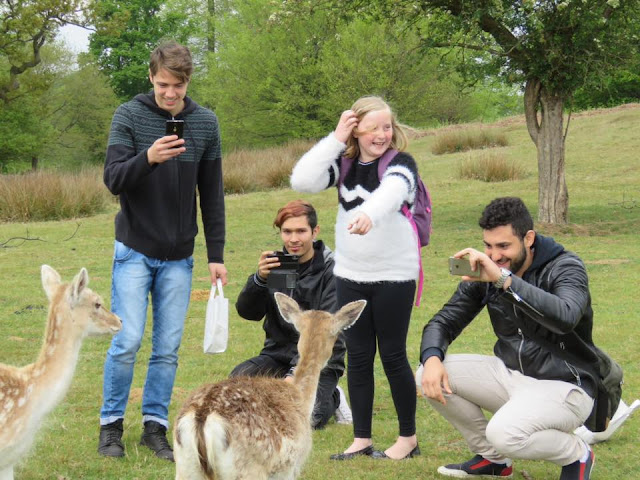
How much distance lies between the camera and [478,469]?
578 cm

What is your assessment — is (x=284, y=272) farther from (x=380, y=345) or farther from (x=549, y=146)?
(x=549, y=146)

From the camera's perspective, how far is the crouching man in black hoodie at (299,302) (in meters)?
6.84

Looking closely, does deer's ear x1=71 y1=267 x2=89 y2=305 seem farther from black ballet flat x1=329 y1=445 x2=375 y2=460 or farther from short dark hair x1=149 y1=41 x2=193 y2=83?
black ballet flat x1=329 y1=445 x2=375 y2=460

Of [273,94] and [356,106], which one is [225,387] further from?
[273,94]

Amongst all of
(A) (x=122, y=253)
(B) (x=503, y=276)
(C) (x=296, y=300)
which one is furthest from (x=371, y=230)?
(A) (x=122, y=253)

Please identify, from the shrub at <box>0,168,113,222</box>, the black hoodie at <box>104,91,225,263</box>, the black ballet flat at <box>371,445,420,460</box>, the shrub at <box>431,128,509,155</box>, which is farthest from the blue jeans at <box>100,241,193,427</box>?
the shrub at <box>431,128,509,155</box>

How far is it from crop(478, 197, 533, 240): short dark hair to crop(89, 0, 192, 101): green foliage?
5412cm

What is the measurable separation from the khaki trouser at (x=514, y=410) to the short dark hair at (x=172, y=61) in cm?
263

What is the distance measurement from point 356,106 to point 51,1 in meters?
33.4

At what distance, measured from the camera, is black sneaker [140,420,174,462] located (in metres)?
6.00

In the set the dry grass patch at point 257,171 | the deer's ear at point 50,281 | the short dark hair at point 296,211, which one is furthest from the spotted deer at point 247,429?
the dry grass patch at point 257,171

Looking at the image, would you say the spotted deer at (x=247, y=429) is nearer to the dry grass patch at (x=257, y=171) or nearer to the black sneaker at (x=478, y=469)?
the black sneaker at (x=478, y=469)

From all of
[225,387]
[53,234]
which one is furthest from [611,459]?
[53,234]

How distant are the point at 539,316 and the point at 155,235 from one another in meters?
2.55
